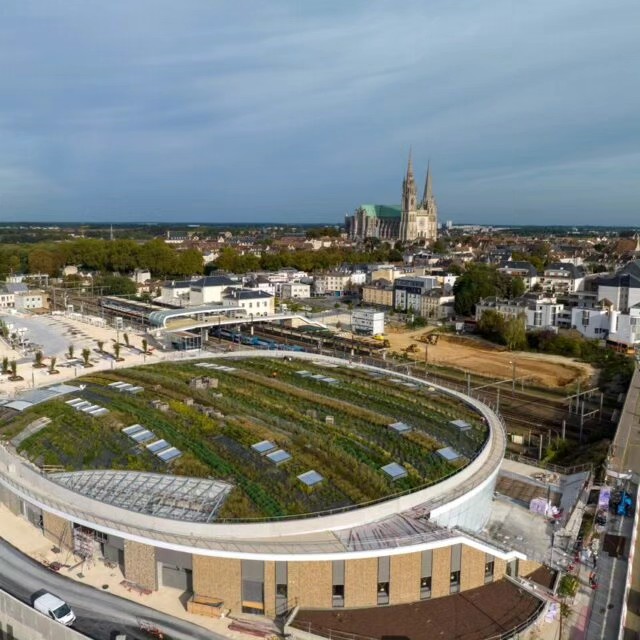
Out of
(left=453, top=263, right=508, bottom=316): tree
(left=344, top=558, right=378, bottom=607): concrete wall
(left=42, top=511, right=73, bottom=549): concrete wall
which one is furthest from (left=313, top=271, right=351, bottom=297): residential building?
(left=344, top=558, right=378, bottom=607): concrete wall

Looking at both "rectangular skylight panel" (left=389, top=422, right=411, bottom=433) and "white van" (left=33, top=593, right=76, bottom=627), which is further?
"rectangular skylight panel" (left=389, top=422, right=411, bottom=433)

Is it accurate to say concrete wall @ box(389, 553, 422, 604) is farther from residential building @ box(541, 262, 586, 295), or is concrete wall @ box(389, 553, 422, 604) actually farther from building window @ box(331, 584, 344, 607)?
residential building @ box(541, 262, 586, 295)

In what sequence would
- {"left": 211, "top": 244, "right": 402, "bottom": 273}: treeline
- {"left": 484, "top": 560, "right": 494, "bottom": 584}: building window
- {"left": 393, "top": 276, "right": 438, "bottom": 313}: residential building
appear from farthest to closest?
{"left": 211, "top": 244, "right": 402, "bottom": 273}: treeline < {"left": 393, "top": 276, "right": 438, "bottom": 313}: residential building < {"left": 484, "top": 560, "right": 494, "bottom": 584}: building window

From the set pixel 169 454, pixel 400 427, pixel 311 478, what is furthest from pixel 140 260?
pixel 311 478

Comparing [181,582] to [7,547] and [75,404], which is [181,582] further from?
[75,404]

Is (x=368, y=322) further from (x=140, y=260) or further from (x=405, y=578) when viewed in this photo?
(x=140, y=260)

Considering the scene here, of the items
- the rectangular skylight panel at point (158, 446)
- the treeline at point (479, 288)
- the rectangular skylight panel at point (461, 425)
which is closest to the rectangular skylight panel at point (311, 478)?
the rectangular skylight panel at point (158, 446)

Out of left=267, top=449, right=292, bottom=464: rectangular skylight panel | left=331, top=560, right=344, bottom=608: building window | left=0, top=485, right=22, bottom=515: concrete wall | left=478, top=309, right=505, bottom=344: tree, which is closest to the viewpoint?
left=331, top=560, right=344, bottom=608: building window
